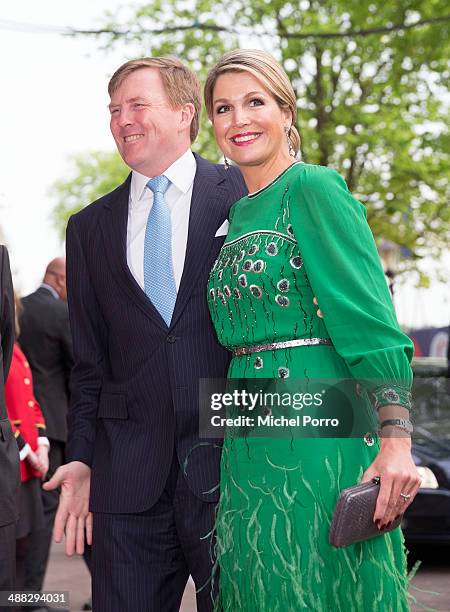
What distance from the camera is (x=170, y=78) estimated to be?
3213 millimetres

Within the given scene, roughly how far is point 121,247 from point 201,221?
0.26 meters

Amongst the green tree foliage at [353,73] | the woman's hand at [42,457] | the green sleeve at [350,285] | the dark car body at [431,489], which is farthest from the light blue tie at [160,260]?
the green tree foliage at [353,73]

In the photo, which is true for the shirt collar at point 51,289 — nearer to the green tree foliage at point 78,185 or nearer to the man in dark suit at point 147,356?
the man in dark suit at point 147,356

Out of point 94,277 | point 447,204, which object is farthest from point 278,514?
point 447,204

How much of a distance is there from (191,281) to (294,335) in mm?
517

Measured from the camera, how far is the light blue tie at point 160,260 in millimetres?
3117

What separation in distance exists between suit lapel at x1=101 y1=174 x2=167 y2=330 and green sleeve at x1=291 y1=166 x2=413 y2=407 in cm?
62

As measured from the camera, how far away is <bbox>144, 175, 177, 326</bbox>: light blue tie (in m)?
3.12

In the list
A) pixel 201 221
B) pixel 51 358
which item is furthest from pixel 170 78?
pixel 51 358

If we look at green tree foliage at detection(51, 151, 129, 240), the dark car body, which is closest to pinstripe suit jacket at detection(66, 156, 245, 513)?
the dark car body

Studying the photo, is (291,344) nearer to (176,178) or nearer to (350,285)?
(350,285)

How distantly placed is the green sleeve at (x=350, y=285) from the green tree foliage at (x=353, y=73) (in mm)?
17890

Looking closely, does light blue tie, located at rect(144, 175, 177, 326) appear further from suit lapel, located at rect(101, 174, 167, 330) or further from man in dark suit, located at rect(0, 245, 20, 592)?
man in dark suit, located at rect(0, 245, 20, 592)

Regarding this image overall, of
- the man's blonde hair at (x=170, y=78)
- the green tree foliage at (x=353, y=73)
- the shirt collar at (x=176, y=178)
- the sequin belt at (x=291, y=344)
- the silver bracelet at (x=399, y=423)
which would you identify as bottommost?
the silver bracelet at (x=399, y=423)
